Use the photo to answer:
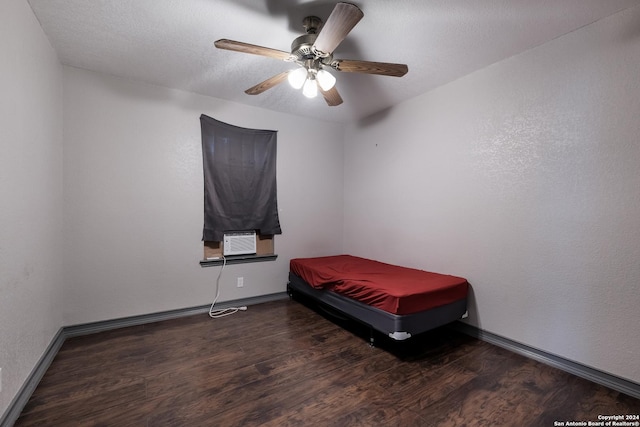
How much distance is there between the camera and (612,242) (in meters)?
1.85

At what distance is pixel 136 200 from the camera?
282 centimetres

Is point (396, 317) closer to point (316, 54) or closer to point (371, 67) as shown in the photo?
point (371, 67)

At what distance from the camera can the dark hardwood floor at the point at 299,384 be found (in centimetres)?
158

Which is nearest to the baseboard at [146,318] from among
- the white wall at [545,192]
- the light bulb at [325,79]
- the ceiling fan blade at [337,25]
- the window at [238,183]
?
the window at [238,183]

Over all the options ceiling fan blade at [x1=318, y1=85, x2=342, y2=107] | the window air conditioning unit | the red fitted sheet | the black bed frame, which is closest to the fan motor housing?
ceiling fan blade at [x1=318, y1=85, x2=342, y2=107]

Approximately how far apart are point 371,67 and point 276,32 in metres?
0.75

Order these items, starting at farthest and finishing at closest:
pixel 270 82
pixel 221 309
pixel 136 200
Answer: pixel 221 309 → pixel 136 200 → pixel 270 82

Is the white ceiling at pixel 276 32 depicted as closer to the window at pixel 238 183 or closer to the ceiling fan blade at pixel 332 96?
the ceiling fan blade at pixel 332 96

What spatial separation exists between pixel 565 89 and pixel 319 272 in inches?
104

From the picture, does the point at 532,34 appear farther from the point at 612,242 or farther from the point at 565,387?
the point at 565,387

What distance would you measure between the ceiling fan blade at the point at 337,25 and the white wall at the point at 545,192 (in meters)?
1.65

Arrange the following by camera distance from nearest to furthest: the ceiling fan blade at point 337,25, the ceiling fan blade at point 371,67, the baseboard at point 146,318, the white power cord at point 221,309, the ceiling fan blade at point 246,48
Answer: the ceiling fan blade at point 337,25, the ceiling fan blade at point 246,48, the ceiling fan blade at point 371,67, the baseboard at point 146,318, the white power cord at point 221,309

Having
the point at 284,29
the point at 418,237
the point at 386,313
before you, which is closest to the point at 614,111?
the point at 418,237

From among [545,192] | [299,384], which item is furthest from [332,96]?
[299,384]
